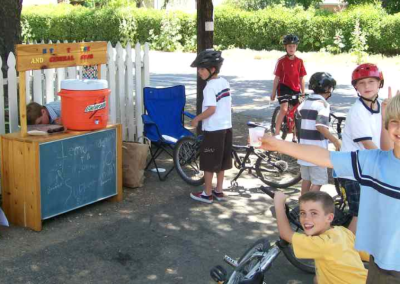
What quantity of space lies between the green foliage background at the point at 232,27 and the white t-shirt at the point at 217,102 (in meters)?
18.8

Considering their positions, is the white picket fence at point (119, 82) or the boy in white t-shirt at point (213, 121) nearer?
the boy in white t-shirt at point (213, 121)

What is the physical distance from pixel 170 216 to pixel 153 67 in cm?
1538

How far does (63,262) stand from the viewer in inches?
192

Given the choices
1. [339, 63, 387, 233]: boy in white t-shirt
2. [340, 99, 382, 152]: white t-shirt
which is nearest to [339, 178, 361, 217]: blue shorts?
[339, 63, 387, 233]: boy in white t-shirt

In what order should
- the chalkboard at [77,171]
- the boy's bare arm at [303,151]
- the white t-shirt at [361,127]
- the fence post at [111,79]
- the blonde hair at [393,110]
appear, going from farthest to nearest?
the fence post at [111,79] < the chalkboard at [77,171] < the white t-shirt at [361,127] < the boy's bare arm at [303,151] < the blonde hair at [393,110]

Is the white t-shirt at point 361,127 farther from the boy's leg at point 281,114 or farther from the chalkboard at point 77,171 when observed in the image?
the boy's leg at point 281,114

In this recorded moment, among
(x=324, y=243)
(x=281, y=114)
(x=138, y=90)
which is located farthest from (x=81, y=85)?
(x=281, y=114)

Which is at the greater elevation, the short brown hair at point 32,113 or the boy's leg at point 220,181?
the short brown hair at point 32,113

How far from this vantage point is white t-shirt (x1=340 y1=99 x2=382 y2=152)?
437 cm

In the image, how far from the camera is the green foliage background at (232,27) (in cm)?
2434

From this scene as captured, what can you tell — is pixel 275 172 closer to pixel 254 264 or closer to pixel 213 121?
pixel 213 121

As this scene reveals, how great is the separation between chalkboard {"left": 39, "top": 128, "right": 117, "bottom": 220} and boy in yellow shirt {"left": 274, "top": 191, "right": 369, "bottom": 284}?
277cm

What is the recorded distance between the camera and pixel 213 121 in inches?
247

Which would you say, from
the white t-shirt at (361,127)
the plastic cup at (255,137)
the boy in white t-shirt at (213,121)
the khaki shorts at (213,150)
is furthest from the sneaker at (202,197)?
the plastic cup at (255,137)
